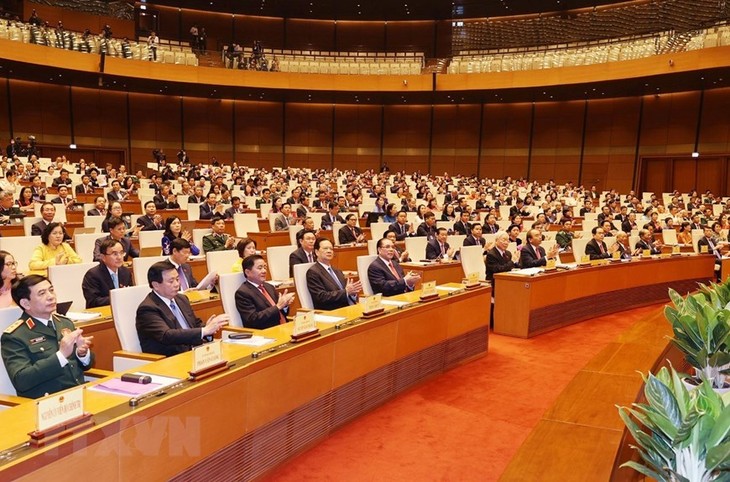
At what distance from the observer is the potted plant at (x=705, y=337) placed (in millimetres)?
2004

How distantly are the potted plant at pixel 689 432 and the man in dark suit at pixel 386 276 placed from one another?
4.00 meters

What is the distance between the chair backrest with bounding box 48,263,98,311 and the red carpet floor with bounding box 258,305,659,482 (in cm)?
220

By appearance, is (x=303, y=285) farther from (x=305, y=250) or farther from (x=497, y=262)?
(x=497, y=262)

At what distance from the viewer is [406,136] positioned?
23.8 metres

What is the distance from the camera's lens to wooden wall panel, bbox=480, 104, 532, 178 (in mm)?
22266

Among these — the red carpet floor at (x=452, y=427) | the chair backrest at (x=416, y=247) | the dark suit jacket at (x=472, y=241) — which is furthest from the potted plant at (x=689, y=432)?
the dark suit jacket at (x=472, y=241)

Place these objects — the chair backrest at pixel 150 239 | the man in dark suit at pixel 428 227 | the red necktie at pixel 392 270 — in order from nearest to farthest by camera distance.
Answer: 1. the red necktie at pixel 392 270
2. the chair backrest at pixel 150 239
3. the man in dark suit at pixel 428 227

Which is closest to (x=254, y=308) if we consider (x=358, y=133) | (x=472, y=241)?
(x=472, y=241)

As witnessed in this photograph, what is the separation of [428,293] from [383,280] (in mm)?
691

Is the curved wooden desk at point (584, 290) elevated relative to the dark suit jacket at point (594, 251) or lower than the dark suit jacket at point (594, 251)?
lower

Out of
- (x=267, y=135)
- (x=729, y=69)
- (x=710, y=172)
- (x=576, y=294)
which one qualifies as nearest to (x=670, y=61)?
(x=729, y=69)

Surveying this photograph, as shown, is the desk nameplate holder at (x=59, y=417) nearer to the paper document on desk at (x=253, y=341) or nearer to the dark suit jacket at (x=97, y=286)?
the paper document on desk at (x=253, y=341)

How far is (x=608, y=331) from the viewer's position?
661 centimetres

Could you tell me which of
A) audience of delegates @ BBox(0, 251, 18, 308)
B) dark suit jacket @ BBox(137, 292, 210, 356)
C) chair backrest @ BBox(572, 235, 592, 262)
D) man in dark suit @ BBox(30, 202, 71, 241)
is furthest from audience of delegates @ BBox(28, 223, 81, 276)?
chair backrest @ BBox(572, 235, 592, 262)
